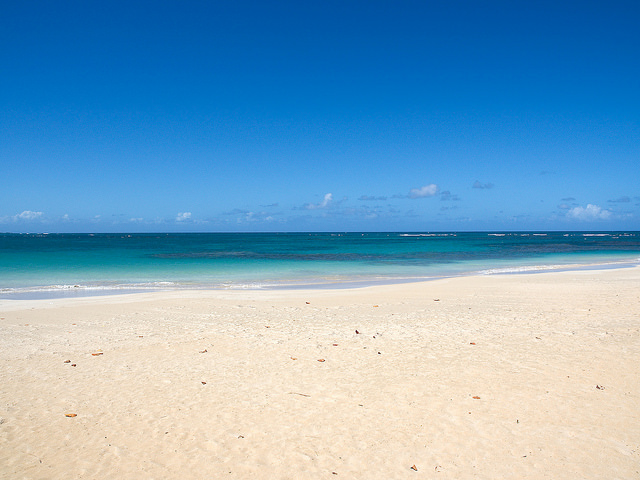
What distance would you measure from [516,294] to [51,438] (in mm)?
15477

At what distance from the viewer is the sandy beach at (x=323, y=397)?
4516 mm

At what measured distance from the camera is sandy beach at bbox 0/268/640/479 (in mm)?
4516

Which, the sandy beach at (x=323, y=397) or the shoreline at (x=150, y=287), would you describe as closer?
the sandy beach at (x=323, y=397)

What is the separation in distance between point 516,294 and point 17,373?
15.7 metres

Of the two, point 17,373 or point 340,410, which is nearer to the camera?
point 340,410

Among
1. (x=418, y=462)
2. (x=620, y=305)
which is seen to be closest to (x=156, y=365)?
(x=418, y=462)

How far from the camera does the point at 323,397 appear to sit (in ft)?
20.1

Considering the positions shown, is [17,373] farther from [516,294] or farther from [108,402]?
[516,294]

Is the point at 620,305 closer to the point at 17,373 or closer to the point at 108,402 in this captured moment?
the point at 108,402

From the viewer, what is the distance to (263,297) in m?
16.1

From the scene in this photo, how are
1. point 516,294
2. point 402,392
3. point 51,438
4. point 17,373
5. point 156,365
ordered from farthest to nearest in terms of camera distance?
point 516,294 < point 156,365 < point 17,373 < point 402,392 < point 51,438

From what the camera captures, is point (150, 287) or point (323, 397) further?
point (150, 287)

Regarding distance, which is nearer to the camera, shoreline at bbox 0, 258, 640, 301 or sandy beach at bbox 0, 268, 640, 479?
sandy beach at bbox 0, 268, 640, 479

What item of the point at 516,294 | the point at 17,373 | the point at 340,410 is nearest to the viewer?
the point at 340,410
